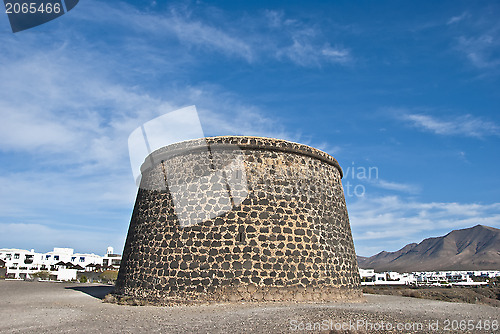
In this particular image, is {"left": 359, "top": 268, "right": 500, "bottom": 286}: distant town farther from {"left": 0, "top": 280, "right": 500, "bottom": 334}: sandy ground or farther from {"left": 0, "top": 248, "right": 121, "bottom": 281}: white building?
{"left": 0, "top": 280, "right": 500, "bottom": 334}: sandy ground

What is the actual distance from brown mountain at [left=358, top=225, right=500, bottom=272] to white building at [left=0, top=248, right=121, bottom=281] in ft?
336

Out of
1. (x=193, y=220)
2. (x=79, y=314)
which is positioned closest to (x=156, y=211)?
(x=193, y=220)

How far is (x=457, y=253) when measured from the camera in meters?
163

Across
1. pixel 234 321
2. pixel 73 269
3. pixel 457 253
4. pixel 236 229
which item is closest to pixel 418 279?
pixel 73 269

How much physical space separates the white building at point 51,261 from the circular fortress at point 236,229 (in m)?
24.1

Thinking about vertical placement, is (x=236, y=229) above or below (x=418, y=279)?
above

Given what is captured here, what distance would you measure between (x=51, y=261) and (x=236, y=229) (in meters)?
47.5

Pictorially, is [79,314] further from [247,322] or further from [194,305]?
[247,322]

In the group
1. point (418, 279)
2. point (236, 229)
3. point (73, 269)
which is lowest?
point (418, 279)

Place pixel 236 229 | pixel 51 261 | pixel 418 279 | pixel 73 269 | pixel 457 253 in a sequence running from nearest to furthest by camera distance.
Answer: pixel 236 229 < pixel 73 269 < pixel 51 261 < pixel 418 279 < pixel 457 253

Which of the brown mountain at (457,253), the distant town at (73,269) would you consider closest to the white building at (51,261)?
the distant town at (73,269)

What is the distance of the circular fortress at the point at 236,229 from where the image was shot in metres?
11.6

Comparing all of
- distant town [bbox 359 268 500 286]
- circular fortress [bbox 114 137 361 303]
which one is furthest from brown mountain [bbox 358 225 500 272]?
circular fortress [bbox 114 137 361 303]

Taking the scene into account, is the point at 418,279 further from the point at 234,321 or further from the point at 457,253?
the point at 457,253
